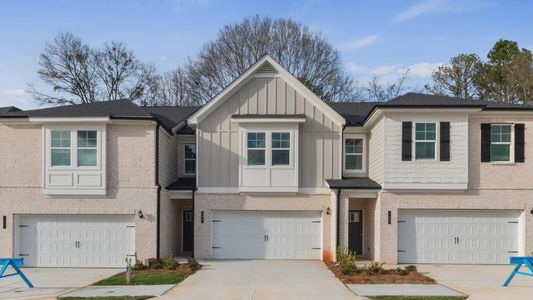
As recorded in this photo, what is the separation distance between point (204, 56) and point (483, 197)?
1053 inches

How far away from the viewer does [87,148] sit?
835 inches

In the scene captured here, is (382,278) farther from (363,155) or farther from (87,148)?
(87,148)

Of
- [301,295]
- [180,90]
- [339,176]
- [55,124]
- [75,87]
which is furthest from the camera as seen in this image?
[180,90]

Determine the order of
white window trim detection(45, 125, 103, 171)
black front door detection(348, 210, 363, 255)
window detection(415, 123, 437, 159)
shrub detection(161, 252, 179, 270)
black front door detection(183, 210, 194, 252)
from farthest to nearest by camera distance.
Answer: black front door detection(183, 210, 194, 252) → black front door detection(348, 210, 363, 255) → white window trim detection(45, 125, 103, 171) → window detection(415, 123, 437, 159) → shrub detection(161, 252, 179, 270)

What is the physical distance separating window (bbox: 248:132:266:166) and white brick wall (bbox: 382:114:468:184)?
15.1ft

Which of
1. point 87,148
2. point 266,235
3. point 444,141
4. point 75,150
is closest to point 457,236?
point 444,141

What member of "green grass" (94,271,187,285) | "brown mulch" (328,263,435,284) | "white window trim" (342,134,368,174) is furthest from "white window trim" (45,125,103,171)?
"white window trim" (342,134,368,174)

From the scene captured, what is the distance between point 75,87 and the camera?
1678 inches

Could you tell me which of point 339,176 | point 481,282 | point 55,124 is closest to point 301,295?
point 481,282

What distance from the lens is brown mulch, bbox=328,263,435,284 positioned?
16.5 metres

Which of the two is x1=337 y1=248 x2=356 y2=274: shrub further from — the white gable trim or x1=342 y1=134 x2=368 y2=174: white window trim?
the white gable trim

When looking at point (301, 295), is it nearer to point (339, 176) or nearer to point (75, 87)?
point (339, 176)

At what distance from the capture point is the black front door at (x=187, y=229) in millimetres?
25406

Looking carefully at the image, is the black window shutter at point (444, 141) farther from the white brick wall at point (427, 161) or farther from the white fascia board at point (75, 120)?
the white fascia board at point (75, 120)
